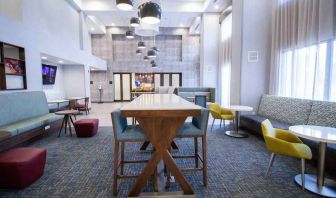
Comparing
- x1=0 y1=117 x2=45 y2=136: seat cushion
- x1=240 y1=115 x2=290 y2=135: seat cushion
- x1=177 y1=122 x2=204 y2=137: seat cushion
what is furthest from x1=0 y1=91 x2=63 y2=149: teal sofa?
x1=240 y1=115 x2=290 y2=135: seat cushion

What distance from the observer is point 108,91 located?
43.2 feet

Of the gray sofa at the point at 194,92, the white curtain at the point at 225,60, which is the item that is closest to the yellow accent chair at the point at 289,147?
the white curtain at the point at 225,60

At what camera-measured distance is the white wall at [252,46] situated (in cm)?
504

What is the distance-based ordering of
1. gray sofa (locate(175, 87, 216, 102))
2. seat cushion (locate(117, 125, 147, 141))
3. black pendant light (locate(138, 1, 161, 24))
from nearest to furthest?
seat cushion (locate(117, 125, 147, 141)), black pendant light (locate(138, 1, 161, 24)), gray sofa (locate(175, 87, 216, 102))

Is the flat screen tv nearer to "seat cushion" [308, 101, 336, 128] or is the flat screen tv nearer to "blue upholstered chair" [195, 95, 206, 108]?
"blue upholstered chair" [195, 95, 206, 108]

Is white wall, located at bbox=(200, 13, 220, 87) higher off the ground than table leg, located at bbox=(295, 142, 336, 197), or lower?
higher

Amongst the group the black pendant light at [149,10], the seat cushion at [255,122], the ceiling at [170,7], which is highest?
the ceiling at [170,7]

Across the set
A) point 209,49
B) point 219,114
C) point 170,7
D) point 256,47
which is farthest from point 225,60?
point 219,114

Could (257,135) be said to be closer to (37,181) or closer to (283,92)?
(283,92)

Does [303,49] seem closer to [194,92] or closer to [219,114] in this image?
[219,114]

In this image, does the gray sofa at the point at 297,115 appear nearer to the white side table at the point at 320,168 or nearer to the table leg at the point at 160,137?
the white side table at the point at 320,168

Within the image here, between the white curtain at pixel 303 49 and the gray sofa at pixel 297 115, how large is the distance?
316mm

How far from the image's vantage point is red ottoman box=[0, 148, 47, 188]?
2305mm

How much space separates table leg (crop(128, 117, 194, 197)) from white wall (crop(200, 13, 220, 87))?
762 cm
